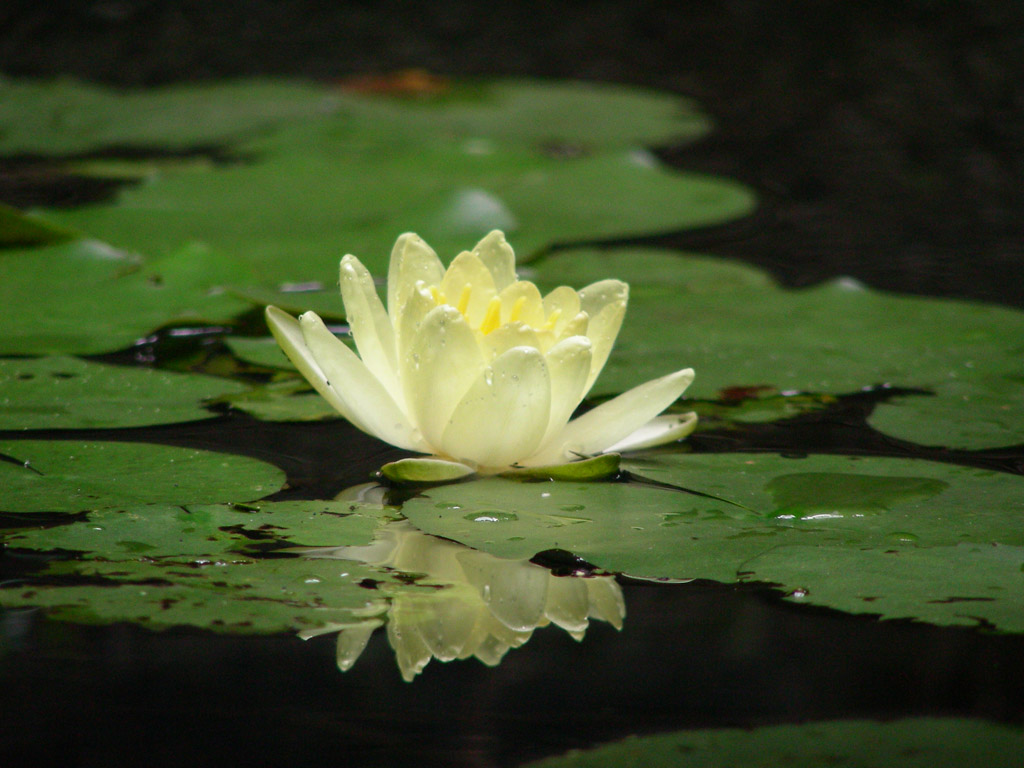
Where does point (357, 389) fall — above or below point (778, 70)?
below

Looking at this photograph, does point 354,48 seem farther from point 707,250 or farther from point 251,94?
point 707,250

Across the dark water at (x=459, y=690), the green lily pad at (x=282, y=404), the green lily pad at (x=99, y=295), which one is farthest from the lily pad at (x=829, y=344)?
the green lily pad at (x=99, y=295)

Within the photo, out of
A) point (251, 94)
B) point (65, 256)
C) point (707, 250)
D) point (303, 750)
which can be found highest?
point (251, 94)

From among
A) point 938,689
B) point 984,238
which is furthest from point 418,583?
point 984,238

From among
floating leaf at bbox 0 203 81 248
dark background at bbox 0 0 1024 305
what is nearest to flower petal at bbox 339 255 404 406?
floating leaf at bbox 0 203 81 248

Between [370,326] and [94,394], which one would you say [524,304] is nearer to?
[370,326]

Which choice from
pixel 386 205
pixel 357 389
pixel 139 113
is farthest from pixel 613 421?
pixel 139 113
